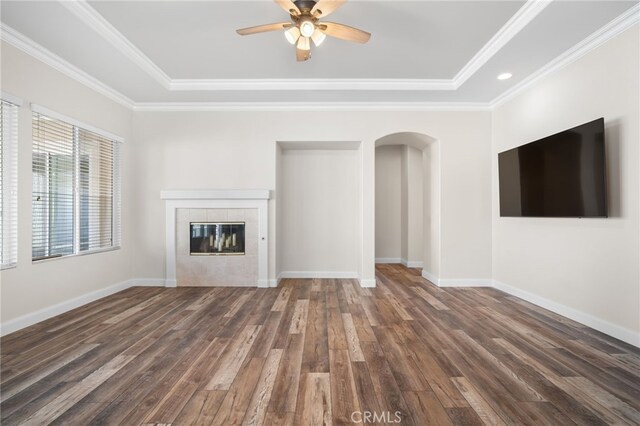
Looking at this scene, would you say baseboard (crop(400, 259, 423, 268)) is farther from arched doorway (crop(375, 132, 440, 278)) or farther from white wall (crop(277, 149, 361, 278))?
white wall (crop(277, 149, 361, 278))

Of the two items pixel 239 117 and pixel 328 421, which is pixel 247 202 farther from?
pixel 328 421

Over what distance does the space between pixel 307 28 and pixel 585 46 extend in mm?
2791

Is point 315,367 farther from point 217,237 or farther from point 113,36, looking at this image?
point 113,36

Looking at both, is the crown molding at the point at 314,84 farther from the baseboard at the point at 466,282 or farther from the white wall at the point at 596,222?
the baseboard at the point at 466,282

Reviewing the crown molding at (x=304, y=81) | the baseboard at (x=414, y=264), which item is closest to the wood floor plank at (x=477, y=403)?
the crown molding at (x=304, y=81)

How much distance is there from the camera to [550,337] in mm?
2693

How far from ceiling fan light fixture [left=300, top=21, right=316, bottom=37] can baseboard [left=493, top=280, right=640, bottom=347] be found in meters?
3.74

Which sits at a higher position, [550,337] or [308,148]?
[308,148]

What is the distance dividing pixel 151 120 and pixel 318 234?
10.7ft

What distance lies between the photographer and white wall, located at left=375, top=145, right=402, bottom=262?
6938 millimetres

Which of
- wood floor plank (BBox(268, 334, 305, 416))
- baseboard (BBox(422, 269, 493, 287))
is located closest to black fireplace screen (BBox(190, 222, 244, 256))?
wood floor plank (BBox(268, 334, 305, 416))

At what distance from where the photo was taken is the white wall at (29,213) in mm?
2830

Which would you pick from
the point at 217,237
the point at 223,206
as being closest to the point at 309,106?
the point at 223,206

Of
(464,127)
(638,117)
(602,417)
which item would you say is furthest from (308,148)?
(602,417)
